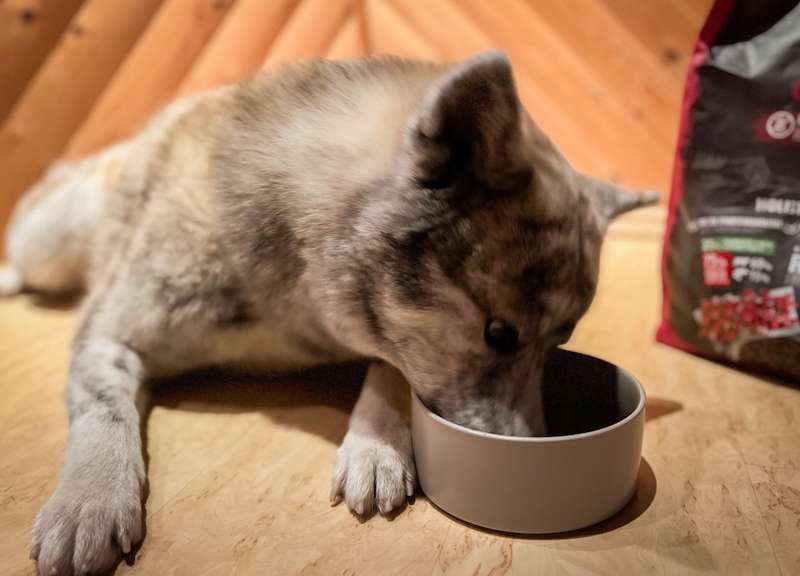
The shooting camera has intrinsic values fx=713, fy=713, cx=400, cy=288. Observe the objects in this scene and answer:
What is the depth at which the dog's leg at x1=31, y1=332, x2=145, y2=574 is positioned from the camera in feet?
3.39

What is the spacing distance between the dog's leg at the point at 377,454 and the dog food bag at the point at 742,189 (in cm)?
85

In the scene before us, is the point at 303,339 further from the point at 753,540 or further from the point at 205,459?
the point at 753,540

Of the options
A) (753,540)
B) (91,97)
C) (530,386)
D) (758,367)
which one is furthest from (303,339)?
(91,97)

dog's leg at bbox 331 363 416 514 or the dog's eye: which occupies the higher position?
the dog's eye

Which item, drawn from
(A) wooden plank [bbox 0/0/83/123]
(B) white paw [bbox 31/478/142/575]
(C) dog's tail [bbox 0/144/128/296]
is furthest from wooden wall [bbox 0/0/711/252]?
(B) white paw [bbox 31/478/142/575]

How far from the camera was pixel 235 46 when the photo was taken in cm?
286

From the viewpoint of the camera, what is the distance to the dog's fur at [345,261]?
3.70ft

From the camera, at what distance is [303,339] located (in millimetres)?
1516

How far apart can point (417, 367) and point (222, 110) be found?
0.74 m

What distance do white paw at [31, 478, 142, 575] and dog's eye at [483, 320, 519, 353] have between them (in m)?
0.63

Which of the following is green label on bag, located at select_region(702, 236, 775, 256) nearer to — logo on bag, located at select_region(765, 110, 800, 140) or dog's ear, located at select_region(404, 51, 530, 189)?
logo on bag, located at select_region(765, 110, 800, 140)

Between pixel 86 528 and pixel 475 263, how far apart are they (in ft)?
2.32

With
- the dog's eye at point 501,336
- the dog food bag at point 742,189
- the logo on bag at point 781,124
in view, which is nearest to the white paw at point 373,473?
the dog's eye at point 501,336

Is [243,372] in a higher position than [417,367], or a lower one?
lower
